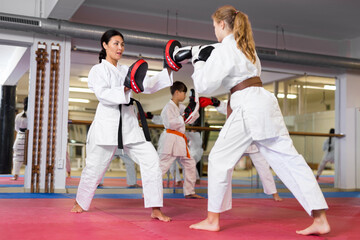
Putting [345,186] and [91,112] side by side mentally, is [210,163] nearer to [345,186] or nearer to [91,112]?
[91,112]

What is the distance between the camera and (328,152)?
7.89 m

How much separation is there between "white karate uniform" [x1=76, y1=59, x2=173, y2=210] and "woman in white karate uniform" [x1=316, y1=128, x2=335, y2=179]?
5299mm

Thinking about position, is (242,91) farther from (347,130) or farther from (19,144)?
(347,130)

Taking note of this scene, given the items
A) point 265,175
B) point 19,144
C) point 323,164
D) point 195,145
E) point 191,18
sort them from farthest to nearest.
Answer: point 323,164, point 191,18, point 195,145, point 19,144, point 265,175

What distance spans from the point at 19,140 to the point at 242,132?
13.8 ft

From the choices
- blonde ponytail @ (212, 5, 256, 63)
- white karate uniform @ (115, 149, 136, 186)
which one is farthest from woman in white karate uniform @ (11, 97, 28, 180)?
blonde ponytail @ (212, 5, 256, 63)

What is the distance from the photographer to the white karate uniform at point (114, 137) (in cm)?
322

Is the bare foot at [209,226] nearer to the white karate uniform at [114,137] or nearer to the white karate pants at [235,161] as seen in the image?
the white karate pants at [235,161]

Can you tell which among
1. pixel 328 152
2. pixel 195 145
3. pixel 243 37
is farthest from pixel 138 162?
pixel 328 152

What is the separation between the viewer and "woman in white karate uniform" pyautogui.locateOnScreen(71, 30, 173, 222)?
3215mm

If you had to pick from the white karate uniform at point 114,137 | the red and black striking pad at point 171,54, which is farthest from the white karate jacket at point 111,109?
the red and black striking pad at point 171,54

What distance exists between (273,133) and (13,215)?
2.05 metres

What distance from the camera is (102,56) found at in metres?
3.72

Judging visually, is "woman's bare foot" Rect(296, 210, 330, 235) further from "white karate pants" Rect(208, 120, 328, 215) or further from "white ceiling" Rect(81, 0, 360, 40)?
"white ceiling" Rect(81, 0, 360, 40)
